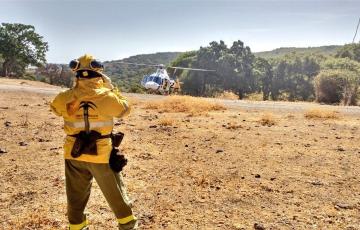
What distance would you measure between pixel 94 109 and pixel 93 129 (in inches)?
8.3

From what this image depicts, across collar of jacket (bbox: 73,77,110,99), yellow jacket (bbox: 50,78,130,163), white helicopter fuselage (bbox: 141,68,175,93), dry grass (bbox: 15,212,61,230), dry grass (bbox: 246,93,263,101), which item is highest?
collar of jacket (bbox: 73,77,110,99)

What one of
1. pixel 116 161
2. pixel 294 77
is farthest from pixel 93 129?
pixel 294 77

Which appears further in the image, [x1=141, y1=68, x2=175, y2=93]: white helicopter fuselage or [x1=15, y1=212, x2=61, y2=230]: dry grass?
[x1=141, y1=68, x2=175, y2=93]: white helicopter fuselage

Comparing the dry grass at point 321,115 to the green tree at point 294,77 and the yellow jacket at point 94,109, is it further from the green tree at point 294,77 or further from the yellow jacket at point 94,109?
the green tree at point 294,77

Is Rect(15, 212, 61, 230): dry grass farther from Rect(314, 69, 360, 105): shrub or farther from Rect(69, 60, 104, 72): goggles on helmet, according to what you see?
Rect(314, 69, 360, 105): shrub

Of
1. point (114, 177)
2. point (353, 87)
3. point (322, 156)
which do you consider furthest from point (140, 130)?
point (353, 87)

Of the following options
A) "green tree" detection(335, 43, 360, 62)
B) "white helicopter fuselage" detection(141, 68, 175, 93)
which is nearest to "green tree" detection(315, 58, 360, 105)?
"white helicopter fuselage" detection(141, 68, 175, 93)

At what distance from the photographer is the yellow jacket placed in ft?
13.5

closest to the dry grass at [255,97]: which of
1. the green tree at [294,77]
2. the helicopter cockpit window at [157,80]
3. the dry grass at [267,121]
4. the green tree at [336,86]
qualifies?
the green tree at [294,77]

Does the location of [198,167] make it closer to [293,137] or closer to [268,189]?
[268,189]

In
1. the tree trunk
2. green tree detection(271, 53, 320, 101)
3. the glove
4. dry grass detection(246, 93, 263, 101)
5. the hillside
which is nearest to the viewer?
the glove

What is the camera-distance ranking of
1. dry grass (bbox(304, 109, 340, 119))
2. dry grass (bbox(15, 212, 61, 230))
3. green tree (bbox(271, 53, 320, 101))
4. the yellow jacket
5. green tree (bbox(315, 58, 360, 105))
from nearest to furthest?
the yellow jacket, dry grass (bbox(15, 212, 61, 230)), dry grass (bbox(304, 109, 340, 119)), green tree (bbox(315, 58, 360, 105)), green tree (bbox(271, 53, 320, 101))

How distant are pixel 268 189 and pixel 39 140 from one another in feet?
19.7

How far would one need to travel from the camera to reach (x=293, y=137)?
10641 millimetres
